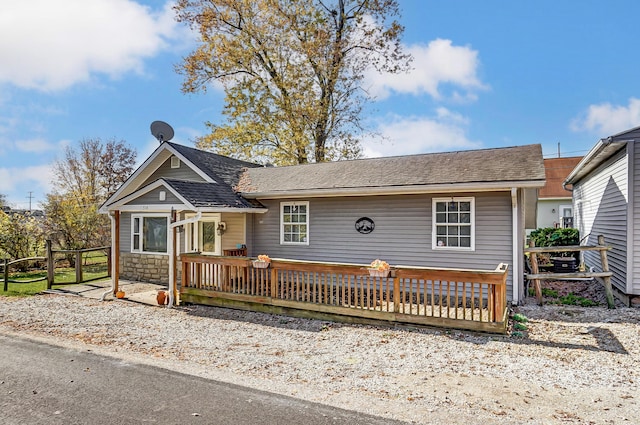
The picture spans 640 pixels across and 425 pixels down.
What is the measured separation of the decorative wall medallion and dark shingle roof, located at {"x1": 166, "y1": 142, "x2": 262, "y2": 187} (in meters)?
4.38

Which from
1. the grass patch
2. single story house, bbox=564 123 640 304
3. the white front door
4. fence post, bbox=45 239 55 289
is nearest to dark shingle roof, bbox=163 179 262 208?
fence post, bbox=45 239 55 289

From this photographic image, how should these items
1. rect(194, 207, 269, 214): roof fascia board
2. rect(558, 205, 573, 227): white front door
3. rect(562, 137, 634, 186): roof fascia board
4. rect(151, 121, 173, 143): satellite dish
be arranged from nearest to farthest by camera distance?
rect(562, 137, 634, 186): roof fascia board → rect(194, 207, 269, 214): roof fascia board → rect(151, 121, 173, 143): satellite dish → rect(558, 205, 573, 227): white front door

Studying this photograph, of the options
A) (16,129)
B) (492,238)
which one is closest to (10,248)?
(16,129)

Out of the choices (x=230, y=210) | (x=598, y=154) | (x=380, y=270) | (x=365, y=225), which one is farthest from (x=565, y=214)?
(x=230, y=210)

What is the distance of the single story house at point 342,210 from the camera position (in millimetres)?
8258

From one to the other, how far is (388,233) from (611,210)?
219 inches

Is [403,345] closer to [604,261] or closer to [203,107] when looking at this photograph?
[604,261]

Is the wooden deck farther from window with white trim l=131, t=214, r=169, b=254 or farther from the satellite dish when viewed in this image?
the satellite dish

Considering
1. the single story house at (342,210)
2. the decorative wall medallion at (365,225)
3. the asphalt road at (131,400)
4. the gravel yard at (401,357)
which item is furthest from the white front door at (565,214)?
the asphalt road at (131,400)

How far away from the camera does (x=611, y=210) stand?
360 inches

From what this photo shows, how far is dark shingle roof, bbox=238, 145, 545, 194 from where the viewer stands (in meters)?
8.25

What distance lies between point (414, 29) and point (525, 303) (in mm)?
16845

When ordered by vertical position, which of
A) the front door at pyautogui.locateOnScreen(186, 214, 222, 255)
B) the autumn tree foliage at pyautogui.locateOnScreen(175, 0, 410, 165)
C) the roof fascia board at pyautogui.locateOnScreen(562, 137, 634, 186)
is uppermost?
the autumn tree foliage at pyautogui.locateOnScreen(175, 0, 410, 165)

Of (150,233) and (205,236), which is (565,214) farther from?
(150,233)
